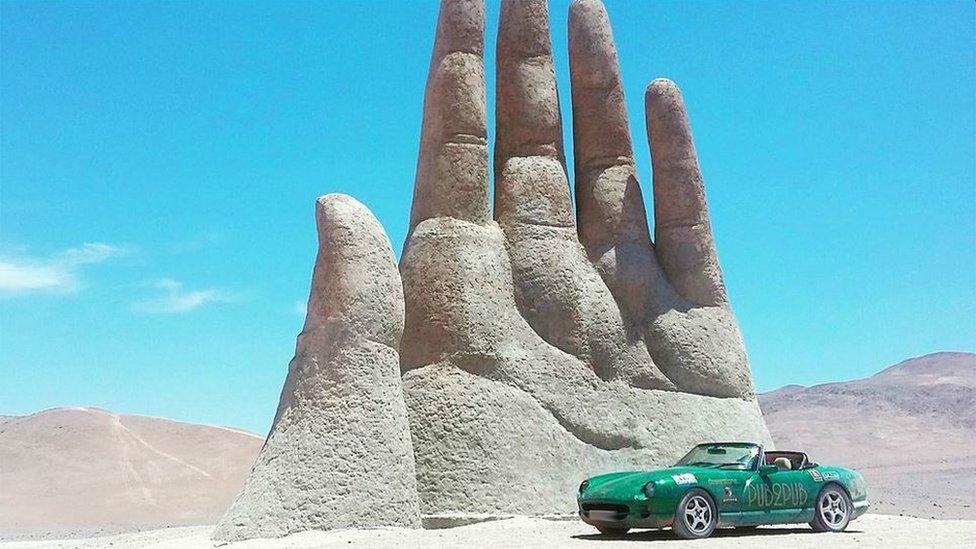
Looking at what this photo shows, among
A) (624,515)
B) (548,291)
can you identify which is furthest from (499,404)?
(624,515)

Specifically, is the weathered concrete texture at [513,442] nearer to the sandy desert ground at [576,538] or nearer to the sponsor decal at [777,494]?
the sandy desert ground at [576,538]

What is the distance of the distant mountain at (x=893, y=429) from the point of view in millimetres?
42281

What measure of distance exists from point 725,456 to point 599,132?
686cm

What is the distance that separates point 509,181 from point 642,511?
678cm

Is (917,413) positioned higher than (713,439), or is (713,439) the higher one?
(917,413)

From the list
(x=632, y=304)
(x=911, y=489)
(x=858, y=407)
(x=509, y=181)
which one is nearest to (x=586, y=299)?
(x=632, y=304)

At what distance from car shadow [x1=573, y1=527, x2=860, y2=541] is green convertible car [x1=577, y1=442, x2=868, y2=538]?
0.12 meters

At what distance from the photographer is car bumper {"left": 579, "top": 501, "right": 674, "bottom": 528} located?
10602mm

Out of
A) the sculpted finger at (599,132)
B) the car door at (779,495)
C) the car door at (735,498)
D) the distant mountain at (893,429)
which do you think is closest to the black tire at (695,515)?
the car door at (735,498)

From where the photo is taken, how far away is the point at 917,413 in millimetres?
70688

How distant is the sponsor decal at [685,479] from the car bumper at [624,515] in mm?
323

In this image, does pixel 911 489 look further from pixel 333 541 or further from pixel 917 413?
pixel 917 413

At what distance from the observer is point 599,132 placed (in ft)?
55.6

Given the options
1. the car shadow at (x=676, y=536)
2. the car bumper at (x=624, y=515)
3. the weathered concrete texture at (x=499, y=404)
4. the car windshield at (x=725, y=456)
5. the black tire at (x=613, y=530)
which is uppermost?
the weathered concrete texture at (x=499, y=404)
